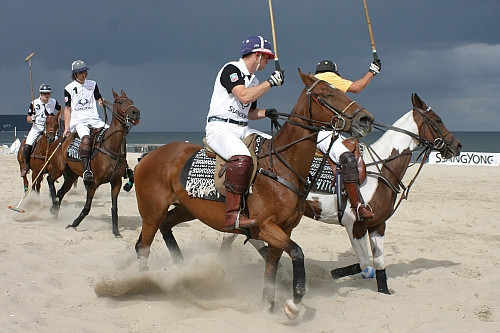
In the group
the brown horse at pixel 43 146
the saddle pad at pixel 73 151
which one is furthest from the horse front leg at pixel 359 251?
the brown horse at pixel 43 146

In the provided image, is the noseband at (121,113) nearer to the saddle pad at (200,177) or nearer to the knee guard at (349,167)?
the saddle pad at (200,177)

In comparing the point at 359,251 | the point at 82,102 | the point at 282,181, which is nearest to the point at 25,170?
the point at 82,102

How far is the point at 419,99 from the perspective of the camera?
24.4 ft

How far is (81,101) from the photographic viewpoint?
1130 cm

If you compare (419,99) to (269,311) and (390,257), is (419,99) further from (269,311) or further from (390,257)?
(269,311)

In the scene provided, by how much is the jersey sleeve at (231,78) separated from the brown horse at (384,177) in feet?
7.41

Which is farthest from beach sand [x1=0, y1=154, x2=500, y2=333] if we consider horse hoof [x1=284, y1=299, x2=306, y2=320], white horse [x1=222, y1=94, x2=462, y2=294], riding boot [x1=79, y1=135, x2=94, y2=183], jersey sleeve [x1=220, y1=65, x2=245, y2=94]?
jersey sleeve [x1=220, y1=65, x2=245, y2=94]

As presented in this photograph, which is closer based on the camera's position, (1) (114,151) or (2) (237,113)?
(2) (237,113)

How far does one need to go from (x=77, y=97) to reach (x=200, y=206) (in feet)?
20.0

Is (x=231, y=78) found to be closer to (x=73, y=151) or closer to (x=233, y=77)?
(x=233, y=77)

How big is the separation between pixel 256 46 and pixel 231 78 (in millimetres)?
447

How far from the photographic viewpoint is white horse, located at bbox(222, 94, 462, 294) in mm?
7070

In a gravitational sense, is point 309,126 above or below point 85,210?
above

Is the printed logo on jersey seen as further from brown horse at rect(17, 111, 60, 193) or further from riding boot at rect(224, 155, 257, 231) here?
brown horse at rect(17, 111, 60, 193)
